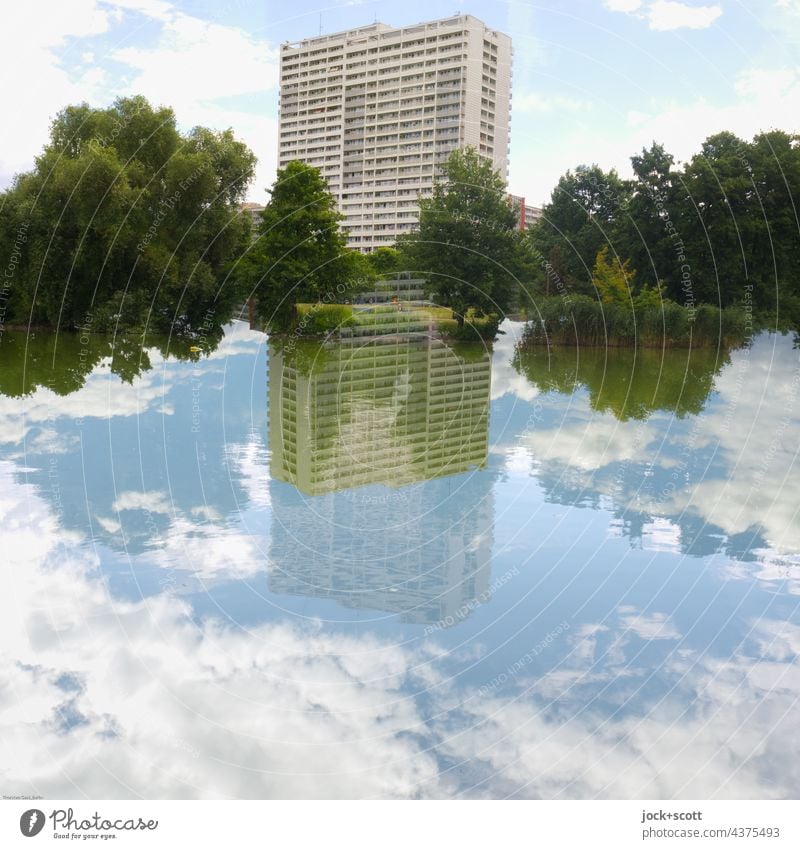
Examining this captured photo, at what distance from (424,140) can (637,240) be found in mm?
6779

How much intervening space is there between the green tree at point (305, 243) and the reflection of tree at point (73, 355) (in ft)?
10.4

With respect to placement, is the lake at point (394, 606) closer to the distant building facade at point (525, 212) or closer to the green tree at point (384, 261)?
the green tree at point (384, 261)

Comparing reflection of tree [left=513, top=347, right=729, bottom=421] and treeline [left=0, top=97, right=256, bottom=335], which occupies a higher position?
treeline [left=0, top=97, right=256, bottom=335]

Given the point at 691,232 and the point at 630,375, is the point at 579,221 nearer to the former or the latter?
the point at 691,232

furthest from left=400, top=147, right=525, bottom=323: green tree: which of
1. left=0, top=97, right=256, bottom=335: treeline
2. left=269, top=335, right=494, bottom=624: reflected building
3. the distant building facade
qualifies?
left=0, top=97, right=256, bottom=335: treeline

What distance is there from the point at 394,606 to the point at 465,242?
1600 centimetres

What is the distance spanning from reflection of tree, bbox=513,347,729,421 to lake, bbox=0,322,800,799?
64.8 inches

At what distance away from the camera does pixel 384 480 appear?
41.5 feet

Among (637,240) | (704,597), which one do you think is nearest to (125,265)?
(637,240)

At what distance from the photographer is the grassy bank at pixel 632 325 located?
24734 millimetres

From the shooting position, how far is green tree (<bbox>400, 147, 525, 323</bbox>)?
22.5 meters

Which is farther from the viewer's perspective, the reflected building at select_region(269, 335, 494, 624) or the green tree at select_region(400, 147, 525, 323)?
the green tree at select_region(400, 147, 525, 323)

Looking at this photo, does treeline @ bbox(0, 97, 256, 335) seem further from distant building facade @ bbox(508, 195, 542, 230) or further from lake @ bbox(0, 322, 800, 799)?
lake @ bbox(0, 322, 800, 799)

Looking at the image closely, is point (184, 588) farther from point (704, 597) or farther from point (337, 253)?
point (337, 253)
